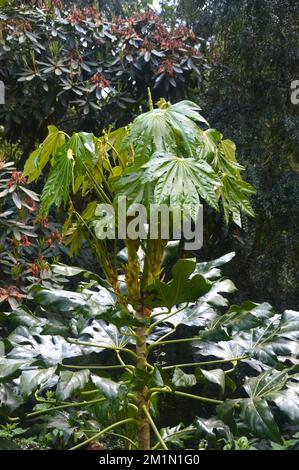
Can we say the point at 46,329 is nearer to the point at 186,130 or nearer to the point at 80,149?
the point at 80,149

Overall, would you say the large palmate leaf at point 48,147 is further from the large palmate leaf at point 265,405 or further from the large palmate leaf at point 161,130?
the large palmate leaf at point 265,405

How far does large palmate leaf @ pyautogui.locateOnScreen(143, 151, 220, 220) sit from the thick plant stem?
43cm

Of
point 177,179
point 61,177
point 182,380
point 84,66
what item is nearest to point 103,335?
point 182,380

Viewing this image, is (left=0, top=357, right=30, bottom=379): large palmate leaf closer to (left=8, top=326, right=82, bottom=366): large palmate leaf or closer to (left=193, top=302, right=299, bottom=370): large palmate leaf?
(left=8, top=326, right=82, bottom=366): large palmate leaf

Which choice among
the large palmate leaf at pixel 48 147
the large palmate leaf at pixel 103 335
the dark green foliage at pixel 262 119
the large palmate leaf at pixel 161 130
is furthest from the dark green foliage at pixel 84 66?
the large palmate leaf at pixel 161 130

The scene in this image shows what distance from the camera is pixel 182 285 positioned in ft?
4.41

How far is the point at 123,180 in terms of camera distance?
133cm

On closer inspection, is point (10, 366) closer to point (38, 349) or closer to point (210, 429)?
point (38, 349)

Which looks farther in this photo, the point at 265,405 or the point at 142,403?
the point at 142,403

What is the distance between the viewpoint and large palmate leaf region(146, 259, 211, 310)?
52.6 inches

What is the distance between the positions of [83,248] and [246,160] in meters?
1.19

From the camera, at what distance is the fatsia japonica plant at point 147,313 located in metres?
1.29

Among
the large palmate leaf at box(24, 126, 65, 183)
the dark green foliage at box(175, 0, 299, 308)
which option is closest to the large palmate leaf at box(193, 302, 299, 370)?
the large palmate leaf at box(24, 126, 65, 183)

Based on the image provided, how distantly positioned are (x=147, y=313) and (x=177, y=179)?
44cm
